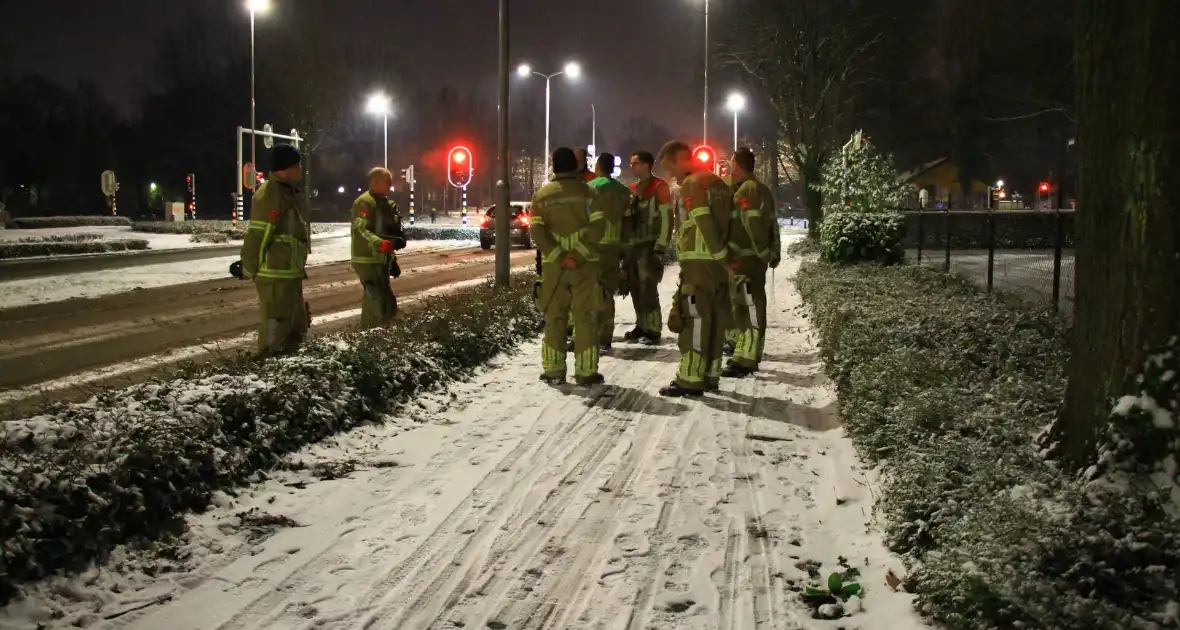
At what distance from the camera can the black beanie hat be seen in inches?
296

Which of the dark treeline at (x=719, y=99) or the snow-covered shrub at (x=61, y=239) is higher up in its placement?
the dark treeline at (x=719, y=99)

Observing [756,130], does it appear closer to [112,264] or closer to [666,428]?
[112,264]

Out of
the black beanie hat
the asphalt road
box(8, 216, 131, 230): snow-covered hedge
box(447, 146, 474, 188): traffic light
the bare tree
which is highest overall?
the bare tree

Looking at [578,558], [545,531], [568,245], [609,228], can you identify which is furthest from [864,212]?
[578,558]

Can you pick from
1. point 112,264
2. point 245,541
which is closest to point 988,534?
point 245,541

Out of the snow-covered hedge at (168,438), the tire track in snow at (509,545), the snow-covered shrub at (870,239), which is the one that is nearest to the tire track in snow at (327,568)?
the tire track in snow at (509,545)

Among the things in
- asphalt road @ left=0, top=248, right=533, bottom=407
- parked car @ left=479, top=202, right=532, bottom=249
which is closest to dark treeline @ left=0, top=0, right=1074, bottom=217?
parked car @ left=479, top=202, right=532, bottom=249

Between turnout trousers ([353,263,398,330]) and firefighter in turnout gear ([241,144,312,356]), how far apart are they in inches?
62.9

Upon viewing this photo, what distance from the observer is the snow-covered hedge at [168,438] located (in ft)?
13.5

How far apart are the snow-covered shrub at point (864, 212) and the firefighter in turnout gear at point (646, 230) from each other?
921 centimetres

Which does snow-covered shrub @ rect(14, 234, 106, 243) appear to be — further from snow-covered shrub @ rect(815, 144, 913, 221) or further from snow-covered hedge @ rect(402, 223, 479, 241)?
snow-covered shrub @ rect(815, 144, 913, 221)

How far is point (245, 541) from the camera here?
15.7 feet

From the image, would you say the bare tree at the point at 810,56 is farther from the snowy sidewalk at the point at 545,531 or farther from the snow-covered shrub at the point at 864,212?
the snowy sidewalk at the point at 545,531

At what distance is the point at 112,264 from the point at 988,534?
80.8ft
